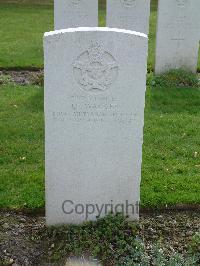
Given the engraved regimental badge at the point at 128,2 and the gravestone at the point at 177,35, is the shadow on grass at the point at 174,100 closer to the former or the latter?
the gravestone at the point at 177,35

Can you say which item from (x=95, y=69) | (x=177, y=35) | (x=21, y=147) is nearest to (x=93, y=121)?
(x=95, y=69)

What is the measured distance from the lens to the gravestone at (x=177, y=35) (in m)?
9.08

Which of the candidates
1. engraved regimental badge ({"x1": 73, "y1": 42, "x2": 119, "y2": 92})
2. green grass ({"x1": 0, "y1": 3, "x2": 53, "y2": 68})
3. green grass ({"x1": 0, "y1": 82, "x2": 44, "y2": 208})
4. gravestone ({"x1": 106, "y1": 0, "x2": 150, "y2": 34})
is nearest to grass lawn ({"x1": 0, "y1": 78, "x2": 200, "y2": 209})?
green grass ({"x1": 0, "y1": 82, "x2": 44, "y2": 208})

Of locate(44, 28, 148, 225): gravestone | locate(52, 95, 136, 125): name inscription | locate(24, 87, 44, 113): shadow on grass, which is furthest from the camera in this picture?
locate(24, 87, 44, 113): shadow on grass

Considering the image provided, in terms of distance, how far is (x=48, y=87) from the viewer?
4.04m

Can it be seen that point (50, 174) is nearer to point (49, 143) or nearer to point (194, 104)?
point (49, 143)

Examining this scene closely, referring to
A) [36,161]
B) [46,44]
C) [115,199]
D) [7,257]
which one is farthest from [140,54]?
[36,161]

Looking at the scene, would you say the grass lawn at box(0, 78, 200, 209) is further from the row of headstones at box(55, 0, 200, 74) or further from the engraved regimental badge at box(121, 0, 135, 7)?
the engraved regimental badge at box(121, 0, 135, 7)

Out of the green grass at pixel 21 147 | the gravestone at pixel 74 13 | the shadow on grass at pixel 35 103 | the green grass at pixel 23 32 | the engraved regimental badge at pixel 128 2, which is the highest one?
the engraved regimental badge at pixel 128 2

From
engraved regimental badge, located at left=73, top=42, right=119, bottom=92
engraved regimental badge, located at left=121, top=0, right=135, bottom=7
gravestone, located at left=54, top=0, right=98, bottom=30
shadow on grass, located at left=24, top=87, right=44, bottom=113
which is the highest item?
engraved regimental badge, located at left=121, top=0, right=135, bottom=7

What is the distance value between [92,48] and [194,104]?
4.50 metres

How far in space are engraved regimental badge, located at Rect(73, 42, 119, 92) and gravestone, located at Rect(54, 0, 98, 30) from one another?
5.34m

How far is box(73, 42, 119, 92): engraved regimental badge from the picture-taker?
3.97 m

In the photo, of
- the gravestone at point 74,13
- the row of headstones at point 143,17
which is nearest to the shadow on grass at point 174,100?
the row of headstones at point 143,17
